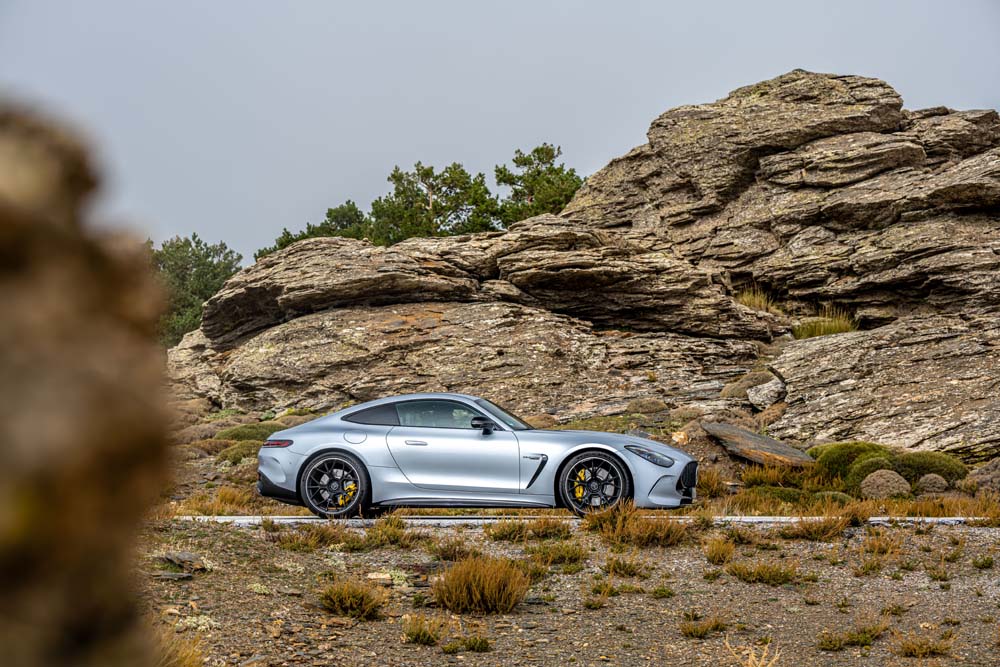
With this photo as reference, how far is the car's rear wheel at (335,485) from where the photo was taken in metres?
10.6

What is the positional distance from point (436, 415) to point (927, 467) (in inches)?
432

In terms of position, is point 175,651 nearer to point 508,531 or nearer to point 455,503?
point 508,531

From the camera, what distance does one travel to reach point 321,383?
26.4 meters

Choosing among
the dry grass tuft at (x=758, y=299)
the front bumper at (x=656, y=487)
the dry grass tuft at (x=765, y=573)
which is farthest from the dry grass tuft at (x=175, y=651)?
the dry grass tuft at (x=758, y=299)

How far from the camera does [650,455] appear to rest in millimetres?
10406

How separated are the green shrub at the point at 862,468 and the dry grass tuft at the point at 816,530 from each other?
6.33 m

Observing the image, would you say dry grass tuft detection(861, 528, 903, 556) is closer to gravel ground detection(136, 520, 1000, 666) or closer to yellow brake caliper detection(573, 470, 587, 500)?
gravel ground detection(136, 520, 1000, 666)

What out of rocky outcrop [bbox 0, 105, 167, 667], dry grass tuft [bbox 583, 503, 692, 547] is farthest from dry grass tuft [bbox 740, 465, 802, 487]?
rocky outcrop [bbox 0, 105, 167, 667]

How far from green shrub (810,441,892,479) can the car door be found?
9.37 metres

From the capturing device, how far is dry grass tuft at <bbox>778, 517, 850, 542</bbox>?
32.6 feet

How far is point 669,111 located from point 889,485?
25307mm

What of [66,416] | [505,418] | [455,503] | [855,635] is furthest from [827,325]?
[66,416]

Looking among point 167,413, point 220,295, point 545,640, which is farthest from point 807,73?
point 167,413

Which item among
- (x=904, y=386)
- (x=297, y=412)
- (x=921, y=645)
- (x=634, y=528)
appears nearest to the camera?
(x=921, y=645)
